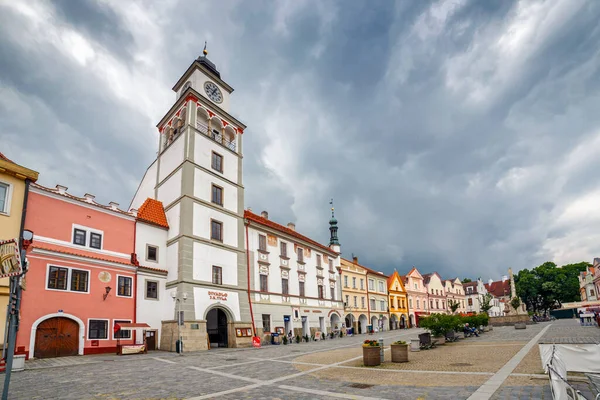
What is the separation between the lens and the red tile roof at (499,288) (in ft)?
350

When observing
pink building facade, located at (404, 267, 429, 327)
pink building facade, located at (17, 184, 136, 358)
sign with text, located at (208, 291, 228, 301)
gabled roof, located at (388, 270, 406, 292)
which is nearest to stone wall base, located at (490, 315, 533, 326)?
pink building facade, located at (404, 267, 429, 327)

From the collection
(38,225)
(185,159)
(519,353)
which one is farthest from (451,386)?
(185,159)

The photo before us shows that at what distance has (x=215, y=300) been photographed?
2766 cm

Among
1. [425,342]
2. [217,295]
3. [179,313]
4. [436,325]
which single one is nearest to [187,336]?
[179,313]

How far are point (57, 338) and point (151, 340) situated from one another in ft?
19.9

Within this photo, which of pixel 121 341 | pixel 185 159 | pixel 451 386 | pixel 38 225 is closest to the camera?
pixel 451 386

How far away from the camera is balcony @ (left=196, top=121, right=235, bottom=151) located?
31.9 m

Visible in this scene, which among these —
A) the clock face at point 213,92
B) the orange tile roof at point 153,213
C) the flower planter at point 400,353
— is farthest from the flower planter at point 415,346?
the clock face at point 213,92

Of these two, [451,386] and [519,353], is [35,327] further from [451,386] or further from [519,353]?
[519,353]

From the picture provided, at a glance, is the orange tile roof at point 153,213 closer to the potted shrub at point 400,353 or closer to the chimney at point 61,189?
the chimney at point 61,189

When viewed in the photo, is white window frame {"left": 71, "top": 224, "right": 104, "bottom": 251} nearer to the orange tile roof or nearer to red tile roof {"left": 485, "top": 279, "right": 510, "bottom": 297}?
the orange tile roof

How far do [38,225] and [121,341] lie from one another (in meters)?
8.87

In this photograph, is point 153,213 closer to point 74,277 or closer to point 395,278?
point 74,277

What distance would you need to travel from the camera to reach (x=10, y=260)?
699cm
